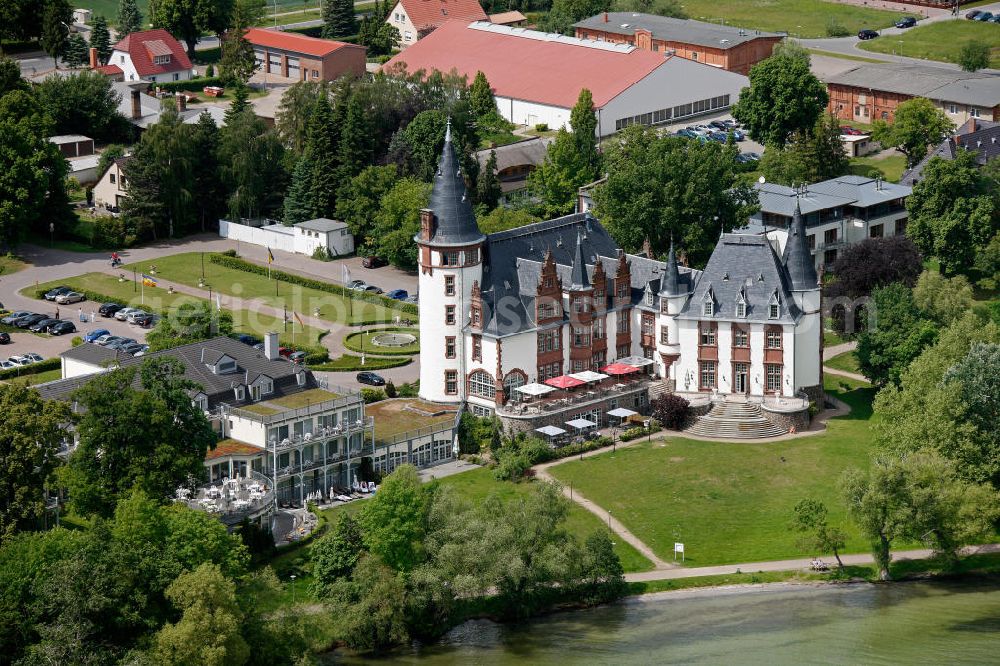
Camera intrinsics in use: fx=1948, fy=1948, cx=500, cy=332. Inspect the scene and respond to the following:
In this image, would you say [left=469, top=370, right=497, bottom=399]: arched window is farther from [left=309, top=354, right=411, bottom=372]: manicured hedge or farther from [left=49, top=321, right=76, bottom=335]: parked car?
[left=49, top=321, right=76, bottom=335]: parked car

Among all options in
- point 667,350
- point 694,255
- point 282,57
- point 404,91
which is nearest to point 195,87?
point 282,57

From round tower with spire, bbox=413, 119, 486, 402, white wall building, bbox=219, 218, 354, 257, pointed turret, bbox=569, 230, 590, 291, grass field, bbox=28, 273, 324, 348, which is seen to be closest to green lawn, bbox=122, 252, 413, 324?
grass field, bbox=28, 273, 324, 348

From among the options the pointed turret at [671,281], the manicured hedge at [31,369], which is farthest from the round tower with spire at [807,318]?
the manicured hedge at [31,369]

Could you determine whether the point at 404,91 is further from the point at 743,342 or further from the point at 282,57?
the point at 743,342

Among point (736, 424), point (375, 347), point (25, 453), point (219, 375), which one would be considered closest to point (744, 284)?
point (736, 424)

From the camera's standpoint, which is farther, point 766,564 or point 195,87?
point 195,87

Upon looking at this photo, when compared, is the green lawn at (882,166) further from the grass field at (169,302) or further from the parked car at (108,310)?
the parked car at (108,310)
